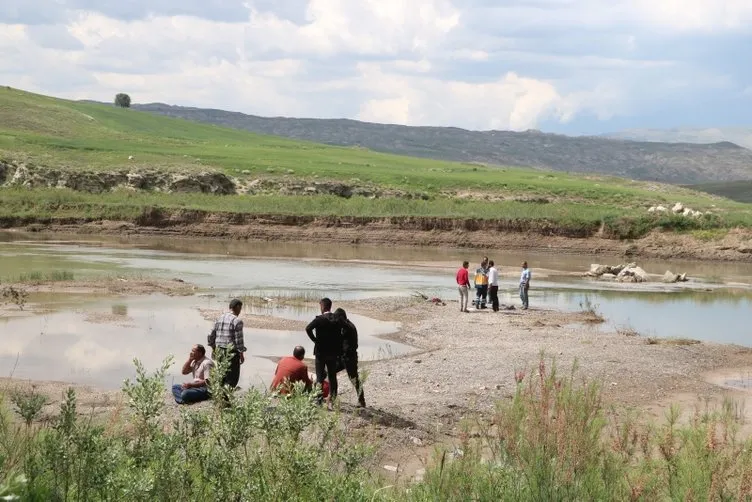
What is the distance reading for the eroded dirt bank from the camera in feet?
210

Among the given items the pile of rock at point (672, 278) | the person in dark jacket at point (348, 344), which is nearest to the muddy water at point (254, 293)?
the pile of rock at point (672, 278)

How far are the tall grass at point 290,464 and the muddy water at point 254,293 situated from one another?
1078cm

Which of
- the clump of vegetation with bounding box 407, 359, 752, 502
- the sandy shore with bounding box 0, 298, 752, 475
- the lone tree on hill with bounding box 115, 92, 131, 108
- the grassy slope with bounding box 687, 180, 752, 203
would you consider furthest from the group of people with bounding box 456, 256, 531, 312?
the lone tree on hill with bounding box 115, 92, 131, 108

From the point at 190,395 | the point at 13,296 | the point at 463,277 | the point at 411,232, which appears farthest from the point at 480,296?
the point at 411,232

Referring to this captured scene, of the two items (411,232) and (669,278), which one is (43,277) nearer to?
(669,278)

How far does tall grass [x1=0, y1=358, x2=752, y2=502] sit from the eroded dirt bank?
55.3 metres

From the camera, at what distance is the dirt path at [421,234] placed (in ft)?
210

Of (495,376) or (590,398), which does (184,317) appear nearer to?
(495,376)

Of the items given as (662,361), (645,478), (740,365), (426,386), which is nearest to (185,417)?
(645,478)

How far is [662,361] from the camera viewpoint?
23.9m

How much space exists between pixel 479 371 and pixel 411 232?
1788 inches

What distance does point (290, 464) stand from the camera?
7312mm

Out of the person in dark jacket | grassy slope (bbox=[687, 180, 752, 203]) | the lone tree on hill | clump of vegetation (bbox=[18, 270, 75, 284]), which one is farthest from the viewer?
the lone tree on hill

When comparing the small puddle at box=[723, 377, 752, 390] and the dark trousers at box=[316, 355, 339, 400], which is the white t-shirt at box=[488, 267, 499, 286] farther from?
the dark trousers at box=[316, 355, 339, 400]
